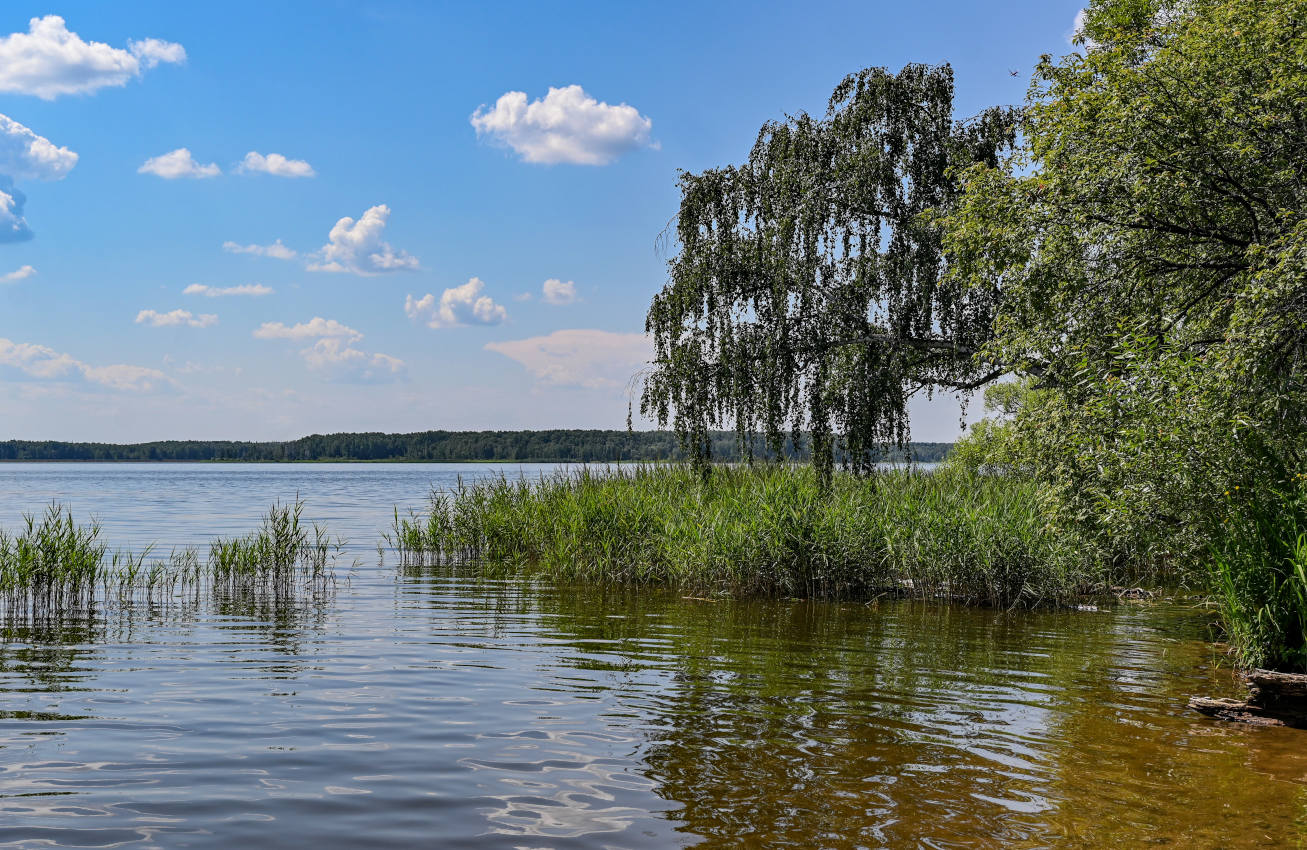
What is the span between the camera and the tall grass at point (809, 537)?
15.4 meters

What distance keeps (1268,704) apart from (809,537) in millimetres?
8088

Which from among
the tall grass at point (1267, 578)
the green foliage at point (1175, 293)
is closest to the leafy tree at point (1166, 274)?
the green foliage at point (1175, 293)

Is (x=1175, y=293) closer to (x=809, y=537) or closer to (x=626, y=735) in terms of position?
(x=809, y=537)

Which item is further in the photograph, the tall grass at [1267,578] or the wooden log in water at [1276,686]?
the tall grass at [1267,578]

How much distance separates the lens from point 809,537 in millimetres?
16109

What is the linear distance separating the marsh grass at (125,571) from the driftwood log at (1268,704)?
14179 mm

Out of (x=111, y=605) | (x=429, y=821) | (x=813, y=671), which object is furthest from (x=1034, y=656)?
(x=111, y=605)

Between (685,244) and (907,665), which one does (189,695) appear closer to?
(907,665)

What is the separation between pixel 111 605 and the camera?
1488cm

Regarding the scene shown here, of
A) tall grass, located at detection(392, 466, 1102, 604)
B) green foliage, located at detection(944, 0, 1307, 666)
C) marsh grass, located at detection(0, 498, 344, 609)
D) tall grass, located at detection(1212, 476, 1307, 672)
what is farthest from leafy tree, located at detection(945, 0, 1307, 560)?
marsh grass, located at detection(0, 498, 344, 609)

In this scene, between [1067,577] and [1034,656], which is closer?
[1034,656]

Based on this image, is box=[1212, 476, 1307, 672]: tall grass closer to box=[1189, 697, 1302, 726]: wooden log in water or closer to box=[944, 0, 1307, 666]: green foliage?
box=[944, 0, 1307, 666]: green foliage

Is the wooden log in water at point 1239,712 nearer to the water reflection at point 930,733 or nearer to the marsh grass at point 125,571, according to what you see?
the water reflection at point 930,733

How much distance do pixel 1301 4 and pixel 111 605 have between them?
1923cm
